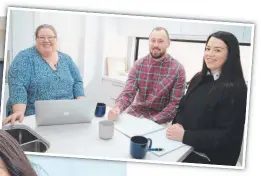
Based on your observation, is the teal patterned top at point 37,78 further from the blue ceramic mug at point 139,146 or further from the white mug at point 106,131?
the blue ceramic mug at point 139,146

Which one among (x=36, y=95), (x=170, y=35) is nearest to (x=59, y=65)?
(x=36, y=95)

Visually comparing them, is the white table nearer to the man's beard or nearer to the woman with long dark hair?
the woman with long dark hair

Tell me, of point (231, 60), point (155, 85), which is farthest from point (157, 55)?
point (231, 60)

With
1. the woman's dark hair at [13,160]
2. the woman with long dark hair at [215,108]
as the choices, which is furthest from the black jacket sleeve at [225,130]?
the woman's dark hair at [13,160]

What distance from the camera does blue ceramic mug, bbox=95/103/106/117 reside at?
141 centimetres

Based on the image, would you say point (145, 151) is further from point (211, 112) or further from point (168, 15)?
point (168, 15)

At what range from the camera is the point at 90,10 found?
138cm

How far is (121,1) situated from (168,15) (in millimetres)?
243

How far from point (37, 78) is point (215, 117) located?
34.9 inches

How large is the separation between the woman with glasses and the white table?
91 millimetres

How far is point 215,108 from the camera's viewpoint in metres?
1.34

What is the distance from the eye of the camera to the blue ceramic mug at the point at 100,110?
55.3 inches

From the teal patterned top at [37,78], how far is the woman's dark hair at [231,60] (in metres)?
0.67

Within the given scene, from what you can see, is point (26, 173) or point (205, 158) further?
point (205, 158)
